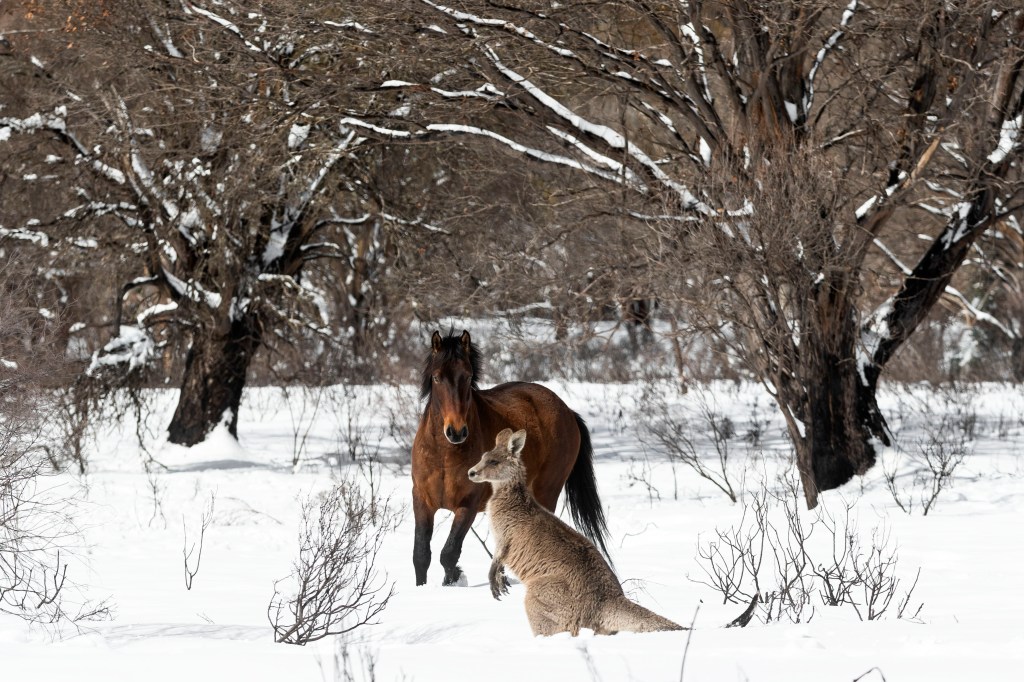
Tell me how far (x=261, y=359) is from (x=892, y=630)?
21583 millimetres

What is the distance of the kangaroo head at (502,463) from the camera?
19.3 ft

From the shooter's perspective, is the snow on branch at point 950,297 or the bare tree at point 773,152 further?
the snow on branch at point 950,297

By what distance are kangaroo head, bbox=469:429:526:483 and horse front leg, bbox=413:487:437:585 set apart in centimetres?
215

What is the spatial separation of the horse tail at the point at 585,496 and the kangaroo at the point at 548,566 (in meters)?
3.04

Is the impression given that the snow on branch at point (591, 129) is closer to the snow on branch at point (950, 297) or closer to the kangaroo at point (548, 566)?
the snow on branch at point (950, 297)

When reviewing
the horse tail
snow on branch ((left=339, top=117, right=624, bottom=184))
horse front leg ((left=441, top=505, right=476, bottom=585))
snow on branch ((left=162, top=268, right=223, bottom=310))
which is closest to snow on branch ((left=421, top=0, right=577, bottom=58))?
snow on branch ((left=339, top=117, right=624, bottom=184))

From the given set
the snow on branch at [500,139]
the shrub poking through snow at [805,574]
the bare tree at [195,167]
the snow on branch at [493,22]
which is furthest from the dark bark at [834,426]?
the bare tree at [195,167]

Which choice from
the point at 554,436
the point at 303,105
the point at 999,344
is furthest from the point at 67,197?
the point at 999,344

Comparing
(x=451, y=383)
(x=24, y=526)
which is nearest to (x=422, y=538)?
(x=451, y=383)

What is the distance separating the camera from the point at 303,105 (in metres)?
13.6

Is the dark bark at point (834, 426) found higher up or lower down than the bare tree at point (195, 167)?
lower down

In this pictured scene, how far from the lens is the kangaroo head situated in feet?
19.3

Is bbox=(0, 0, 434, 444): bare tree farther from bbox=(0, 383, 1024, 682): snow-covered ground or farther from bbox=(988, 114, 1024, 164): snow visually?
bbox=(988, 114, 1024, 164): snow

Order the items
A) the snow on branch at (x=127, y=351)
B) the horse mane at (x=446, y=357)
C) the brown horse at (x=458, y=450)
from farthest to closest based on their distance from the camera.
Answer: the snow on branch at (x=127, y=351)
the horse mane at (x=446, y=357)
the brown horse at (x=458, y=450)
